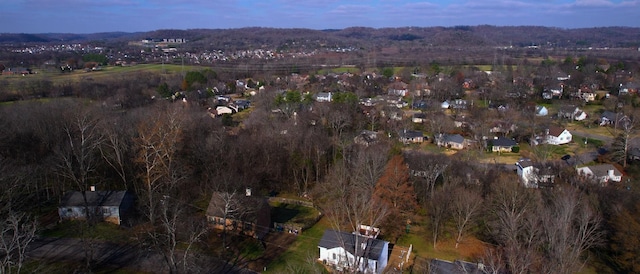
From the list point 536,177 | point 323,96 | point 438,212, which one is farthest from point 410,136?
point 323,96

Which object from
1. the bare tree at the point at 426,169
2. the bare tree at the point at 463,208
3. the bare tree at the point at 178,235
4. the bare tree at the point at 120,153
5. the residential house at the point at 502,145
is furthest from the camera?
the residential house at the point at 502,145

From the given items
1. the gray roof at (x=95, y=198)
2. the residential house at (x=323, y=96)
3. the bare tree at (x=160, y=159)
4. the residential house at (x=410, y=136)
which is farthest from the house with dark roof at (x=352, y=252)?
the residential house at (x=323, y=96)

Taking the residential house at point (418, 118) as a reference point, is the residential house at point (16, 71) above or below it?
above

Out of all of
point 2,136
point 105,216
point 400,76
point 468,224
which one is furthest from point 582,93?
point 2,136

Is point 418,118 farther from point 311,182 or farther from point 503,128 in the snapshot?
point 311,182

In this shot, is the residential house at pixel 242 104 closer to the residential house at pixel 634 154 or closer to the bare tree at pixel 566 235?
the residential house at pixel 634 154

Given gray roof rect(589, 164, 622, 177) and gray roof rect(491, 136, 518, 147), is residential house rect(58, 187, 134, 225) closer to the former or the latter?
gray roof rect(589, 164, 622, 177)
